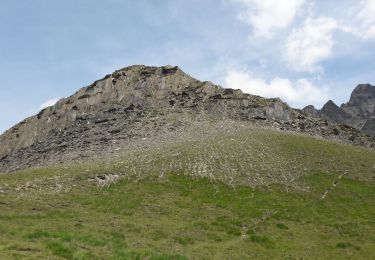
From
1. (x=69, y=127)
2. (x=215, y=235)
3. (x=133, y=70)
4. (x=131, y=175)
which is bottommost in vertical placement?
(x=215, y=235)

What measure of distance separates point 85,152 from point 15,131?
158 feet

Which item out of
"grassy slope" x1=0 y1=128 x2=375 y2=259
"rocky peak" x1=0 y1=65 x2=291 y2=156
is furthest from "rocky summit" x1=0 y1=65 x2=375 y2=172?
"grassy slope" x1=0 y1=128 x2=375 y2=259

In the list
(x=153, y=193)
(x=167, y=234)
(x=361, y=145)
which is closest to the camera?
(x=167, y=234)

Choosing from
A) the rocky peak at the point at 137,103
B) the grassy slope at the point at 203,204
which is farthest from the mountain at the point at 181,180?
the rocky peak at the point at 137,103

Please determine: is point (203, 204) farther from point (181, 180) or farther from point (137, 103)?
point (137, 103)

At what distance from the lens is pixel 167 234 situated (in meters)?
38.1

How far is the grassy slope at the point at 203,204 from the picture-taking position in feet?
110

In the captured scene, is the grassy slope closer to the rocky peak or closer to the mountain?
the mountain

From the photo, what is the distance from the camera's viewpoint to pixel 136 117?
100250 mm

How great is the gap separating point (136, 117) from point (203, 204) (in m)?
51.5

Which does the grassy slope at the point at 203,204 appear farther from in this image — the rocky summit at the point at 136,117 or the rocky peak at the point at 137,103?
the rocky peak at the point at 137,103

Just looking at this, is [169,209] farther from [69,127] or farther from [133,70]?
[133,70]

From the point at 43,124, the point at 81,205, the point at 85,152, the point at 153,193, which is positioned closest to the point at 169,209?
the point at 153,193

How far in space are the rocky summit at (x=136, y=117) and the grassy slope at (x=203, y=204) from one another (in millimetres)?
16587
